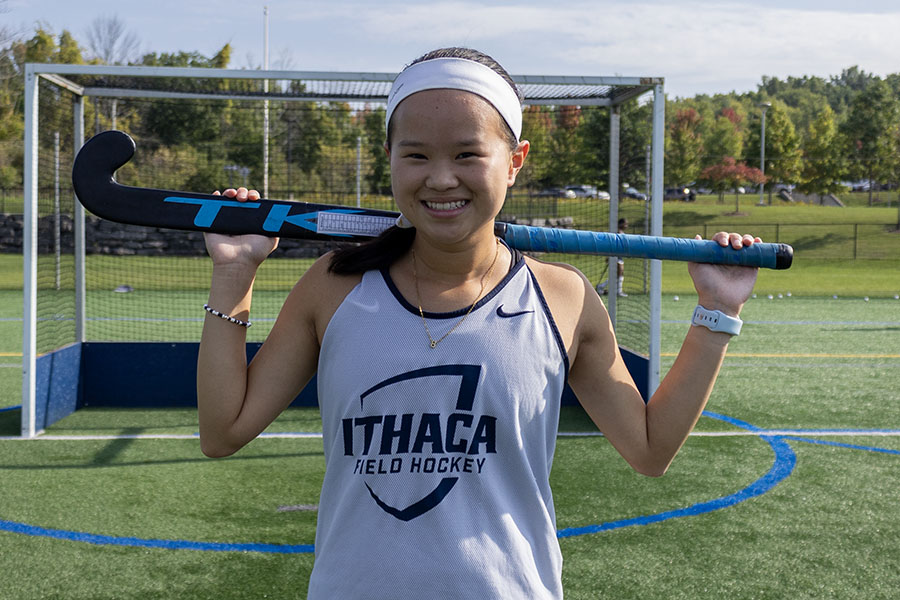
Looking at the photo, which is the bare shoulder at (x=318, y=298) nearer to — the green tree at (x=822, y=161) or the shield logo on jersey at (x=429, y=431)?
the shield logo on jersey at (x=429, y=431)

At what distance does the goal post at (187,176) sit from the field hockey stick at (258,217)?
4.94m

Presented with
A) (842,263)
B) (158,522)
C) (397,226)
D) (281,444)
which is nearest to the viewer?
(397,226)

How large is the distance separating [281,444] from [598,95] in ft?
13.1

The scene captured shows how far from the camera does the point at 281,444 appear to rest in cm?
698

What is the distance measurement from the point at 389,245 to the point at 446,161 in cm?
25

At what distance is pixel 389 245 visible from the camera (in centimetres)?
183

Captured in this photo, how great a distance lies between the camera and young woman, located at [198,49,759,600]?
1620mm

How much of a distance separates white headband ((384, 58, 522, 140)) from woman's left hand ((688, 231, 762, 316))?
53 centimetres

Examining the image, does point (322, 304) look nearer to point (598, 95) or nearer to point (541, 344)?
point (541, 344)

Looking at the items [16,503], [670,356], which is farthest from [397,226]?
[670,356]

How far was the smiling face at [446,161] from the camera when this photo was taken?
1633 millimetres

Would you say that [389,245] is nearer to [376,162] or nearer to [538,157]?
[538,157]

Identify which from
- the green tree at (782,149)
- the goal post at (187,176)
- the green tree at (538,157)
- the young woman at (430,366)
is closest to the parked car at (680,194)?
the green tree at (782,149)

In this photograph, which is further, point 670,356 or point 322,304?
point 670,356
